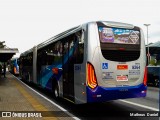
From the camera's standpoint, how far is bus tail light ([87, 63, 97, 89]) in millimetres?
8891

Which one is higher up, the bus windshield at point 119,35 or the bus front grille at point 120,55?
the bus windshield at point 119,35

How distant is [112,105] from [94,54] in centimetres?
374

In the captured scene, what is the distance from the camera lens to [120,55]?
31.2 feet


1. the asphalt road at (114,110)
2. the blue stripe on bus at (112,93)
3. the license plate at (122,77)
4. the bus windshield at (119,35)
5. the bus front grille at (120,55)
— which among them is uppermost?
the bus windshield at (119,35)

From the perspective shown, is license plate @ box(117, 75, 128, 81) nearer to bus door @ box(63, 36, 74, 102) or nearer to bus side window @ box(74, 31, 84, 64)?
bus side window @ box(74, 31, 84, 64)

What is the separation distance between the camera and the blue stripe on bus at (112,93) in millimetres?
8828

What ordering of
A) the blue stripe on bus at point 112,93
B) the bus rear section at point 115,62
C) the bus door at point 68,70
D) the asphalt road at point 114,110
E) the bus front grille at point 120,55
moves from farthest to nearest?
1. the bus door at point 68,70
2. the asphalt road at point 114,110
3. the bus front grille at point 120,55
4. the bus rear section at point 115,62
5. the blue stripe on bus at point 112,93

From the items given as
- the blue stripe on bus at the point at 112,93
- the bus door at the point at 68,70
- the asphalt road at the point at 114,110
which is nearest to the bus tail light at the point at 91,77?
the blue stripe on bus at the point at 112,93

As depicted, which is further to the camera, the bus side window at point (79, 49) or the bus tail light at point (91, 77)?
the bus side window at point (79, 49)

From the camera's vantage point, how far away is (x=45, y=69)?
16.0 meters

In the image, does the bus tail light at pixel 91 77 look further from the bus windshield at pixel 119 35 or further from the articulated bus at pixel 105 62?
the bus windshield at pixel 119 35

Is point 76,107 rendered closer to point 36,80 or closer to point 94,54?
point 94,54

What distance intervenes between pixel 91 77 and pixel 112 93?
0.88 m

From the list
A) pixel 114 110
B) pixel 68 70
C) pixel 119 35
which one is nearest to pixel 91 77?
pixel 119 35
